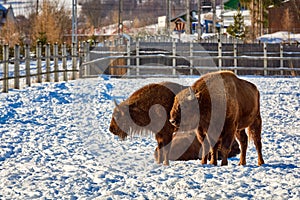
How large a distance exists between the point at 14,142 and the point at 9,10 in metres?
94.5

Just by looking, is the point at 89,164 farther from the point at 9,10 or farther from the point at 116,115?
the point at 9,10

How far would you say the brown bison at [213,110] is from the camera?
7629 mm

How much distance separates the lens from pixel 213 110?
25.3 feet

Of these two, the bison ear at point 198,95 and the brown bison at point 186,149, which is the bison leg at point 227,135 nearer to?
the bison ear at point 198,95

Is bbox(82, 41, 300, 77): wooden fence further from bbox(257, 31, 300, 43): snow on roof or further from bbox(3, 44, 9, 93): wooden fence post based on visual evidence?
bbox(257, 31, 300, 43): snow on roof

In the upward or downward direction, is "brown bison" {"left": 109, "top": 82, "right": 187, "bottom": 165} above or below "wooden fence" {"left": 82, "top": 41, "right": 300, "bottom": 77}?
below

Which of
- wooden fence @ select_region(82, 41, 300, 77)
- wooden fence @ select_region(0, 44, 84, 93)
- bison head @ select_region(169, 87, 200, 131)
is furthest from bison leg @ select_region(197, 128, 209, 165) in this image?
wooden fence @ select_region(82, 41, 300, 77)

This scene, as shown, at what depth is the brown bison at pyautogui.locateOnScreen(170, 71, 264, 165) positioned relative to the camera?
300 inches

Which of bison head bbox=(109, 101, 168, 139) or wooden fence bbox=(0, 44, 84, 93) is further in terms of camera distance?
wooden fence bbox=(0, 44, 84, 93)

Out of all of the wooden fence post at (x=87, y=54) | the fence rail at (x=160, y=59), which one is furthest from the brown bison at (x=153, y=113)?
the wooden fence post at (x=87, y=54)

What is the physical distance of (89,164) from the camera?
8.22m

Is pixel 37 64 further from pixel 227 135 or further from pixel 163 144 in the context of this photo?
pixel 227 135

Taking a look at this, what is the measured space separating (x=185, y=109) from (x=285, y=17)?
65.0 meters

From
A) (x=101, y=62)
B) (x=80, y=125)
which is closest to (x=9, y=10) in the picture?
(x=101, y=62)
